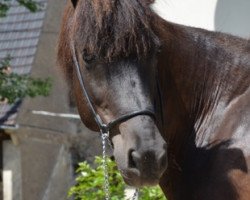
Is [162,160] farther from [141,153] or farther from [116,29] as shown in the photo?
[116,29]

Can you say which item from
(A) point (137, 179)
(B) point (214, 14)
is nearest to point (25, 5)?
(B) point (214, 14)

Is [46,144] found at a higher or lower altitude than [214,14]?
lower

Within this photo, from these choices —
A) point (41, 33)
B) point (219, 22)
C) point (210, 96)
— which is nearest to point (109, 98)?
point (210, 96)

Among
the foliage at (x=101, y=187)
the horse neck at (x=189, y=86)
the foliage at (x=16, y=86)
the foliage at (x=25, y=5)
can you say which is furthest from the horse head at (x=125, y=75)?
the foliage at (x=25, y=5)

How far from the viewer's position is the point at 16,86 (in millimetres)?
7316

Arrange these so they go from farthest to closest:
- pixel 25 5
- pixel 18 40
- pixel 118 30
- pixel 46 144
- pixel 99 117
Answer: pixel 46 144, pixel 18 40, pixel 25 5, pixel 99 117, pixel 118 30

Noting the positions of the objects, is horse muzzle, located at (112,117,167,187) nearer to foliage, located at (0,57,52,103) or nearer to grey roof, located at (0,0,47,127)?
foliage, located at (0,57,52,103)

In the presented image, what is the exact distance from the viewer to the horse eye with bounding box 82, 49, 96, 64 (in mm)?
2801

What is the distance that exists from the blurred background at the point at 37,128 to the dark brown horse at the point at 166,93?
6.66m

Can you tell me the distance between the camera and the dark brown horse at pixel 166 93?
266 cm

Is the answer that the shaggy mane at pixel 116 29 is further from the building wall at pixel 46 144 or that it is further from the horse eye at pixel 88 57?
the building wall at pixel 46 144

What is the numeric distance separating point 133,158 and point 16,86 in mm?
4885

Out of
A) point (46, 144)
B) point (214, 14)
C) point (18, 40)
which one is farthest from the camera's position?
point (46, 144)

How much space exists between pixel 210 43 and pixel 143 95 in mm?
475
